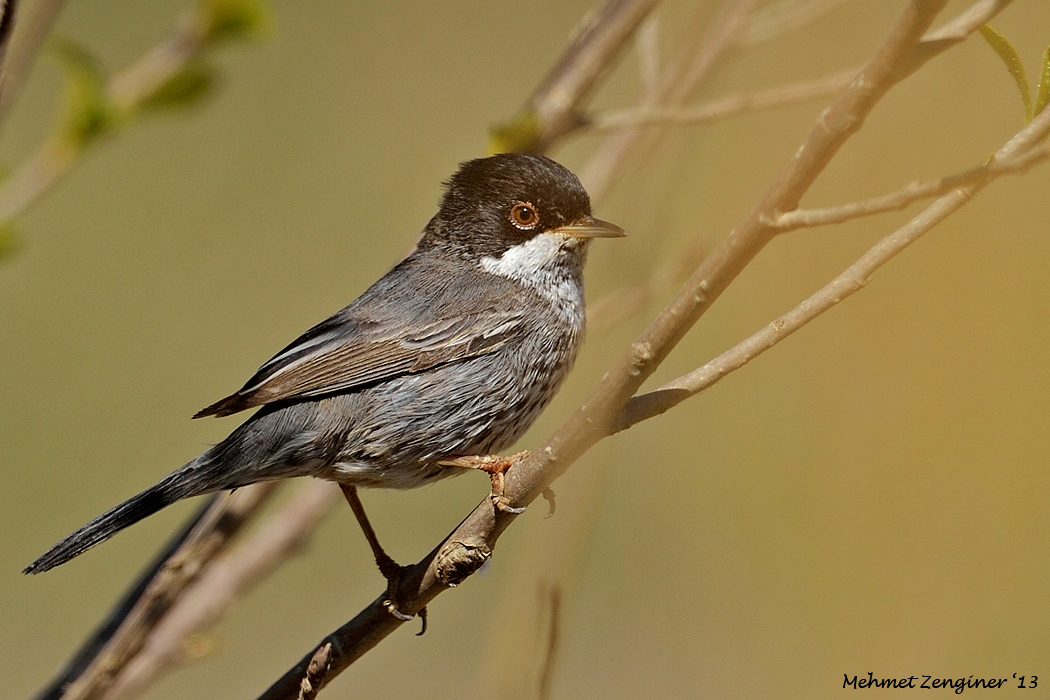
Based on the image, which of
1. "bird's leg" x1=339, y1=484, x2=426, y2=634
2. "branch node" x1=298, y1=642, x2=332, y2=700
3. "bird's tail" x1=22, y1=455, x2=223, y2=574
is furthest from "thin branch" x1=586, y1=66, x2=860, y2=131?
"branch node" x1=298, y1=642, x2=332, y2=700

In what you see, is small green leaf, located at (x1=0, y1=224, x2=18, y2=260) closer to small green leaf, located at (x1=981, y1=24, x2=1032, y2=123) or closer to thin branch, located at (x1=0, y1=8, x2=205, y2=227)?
thin branch, located at (x1=0, y1=8, x2=205, y2=227)

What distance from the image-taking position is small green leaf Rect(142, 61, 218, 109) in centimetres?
298

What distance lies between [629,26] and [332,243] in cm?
493

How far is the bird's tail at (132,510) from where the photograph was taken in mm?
3170

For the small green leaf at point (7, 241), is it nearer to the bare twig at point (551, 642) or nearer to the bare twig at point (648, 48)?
the bare twig at point (551, 642)

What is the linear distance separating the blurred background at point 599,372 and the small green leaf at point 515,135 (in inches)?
17.9

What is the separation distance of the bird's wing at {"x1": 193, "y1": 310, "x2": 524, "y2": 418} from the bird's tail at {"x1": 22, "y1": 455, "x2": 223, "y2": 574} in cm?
34

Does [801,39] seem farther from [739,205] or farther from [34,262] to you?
[34,262]

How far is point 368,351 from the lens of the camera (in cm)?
384

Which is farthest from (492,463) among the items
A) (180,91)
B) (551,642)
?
(180,91)

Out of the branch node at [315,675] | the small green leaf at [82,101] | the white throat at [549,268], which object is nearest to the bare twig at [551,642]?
the branch node at [315,675]

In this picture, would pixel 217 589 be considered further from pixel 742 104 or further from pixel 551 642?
pixel 742 104

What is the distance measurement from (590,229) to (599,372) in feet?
4.07

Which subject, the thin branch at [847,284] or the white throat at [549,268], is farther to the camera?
the white throat at [549,268]
